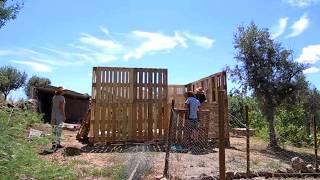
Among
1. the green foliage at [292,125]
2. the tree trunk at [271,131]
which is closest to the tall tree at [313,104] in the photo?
the green foliage at [292,125]

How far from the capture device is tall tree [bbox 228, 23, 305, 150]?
54.8 ft

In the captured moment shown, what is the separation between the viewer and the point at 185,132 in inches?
517

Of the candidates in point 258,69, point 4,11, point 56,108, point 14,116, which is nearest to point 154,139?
point 56,108

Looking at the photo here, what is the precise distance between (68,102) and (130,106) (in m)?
16.5

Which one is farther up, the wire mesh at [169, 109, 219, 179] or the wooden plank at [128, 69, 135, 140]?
the wooden plank at [128, 69, 135, 140]

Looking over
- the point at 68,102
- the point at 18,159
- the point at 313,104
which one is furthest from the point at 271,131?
the point at 68,102

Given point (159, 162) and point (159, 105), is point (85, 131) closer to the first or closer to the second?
point (159, 105)

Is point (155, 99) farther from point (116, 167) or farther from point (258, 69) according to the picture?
point (116, 167)

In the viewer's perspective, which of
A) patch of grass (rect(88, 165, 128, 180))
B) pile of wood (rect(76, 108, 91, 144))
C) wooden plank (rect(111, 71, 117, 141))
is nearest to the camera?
patch of grass (rect(88, 165, 128, 180))

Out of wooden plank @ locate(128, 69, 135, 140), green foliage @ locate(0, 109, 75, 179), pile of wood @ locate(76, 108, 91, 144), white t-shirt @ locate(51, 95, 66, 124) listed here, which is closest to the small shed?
pile of wood @ locate(76, 108, 91, 144)

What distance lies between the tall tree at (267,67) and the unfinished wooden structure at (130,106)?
2.35 metres

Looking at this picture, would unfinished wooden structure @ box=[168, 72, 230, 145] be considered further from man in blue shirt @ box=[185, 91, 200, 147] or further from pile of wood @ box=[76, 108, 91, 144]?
pile of wood @ box=[76, 108, 91, 144]

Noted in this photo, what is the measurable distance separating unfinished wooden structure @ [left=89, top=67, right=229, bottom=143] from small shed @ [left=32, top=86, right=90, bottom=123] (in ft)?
39.4

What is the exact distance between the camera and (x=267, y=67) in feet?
54.6
